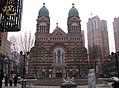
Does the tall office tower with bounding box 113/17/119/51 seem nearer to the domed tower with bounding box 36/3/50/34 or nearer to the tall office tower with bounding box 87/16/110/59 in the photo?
the tall office tower with bounding box 87/16/110/59

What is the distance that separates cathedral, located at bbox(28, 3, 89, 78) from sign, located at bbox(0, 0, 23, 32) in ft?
148

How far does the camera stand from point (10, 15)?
10.3m

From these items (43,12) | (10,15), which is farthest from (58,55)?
(10,15)

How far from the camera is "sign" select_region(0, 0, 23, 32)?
1002 centimetres

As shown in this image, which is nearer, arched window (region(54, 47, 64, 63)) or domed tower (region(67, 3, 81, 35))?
arched window (region(54, 47, 64, 63))

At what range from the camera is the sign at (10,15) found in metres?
10.0

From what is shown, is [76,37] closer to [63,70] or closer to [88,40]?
[63,70]

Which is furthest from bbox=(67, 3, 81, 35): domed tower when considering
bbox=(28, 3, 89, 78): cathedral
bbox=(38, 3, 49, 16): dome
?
bbox=(38, 3, 49, 16): dome

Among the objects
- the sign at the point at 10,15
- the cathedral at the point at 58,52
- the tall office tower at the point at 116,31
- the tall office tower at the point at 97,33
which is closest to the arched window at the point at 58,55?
the cathedral at the point at 58,52

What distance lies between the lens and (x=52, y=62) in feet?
188

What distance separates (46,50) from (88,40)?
36.6 metres

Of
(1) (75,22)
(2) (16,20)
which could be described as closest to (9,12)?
(2) (16,20)

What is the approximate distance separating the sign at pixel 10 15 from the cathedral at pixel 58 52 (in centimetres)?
4498

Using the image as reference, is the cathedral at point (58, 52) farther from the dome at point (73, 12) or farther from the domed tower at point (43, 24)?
the dome at point (73, 12)
